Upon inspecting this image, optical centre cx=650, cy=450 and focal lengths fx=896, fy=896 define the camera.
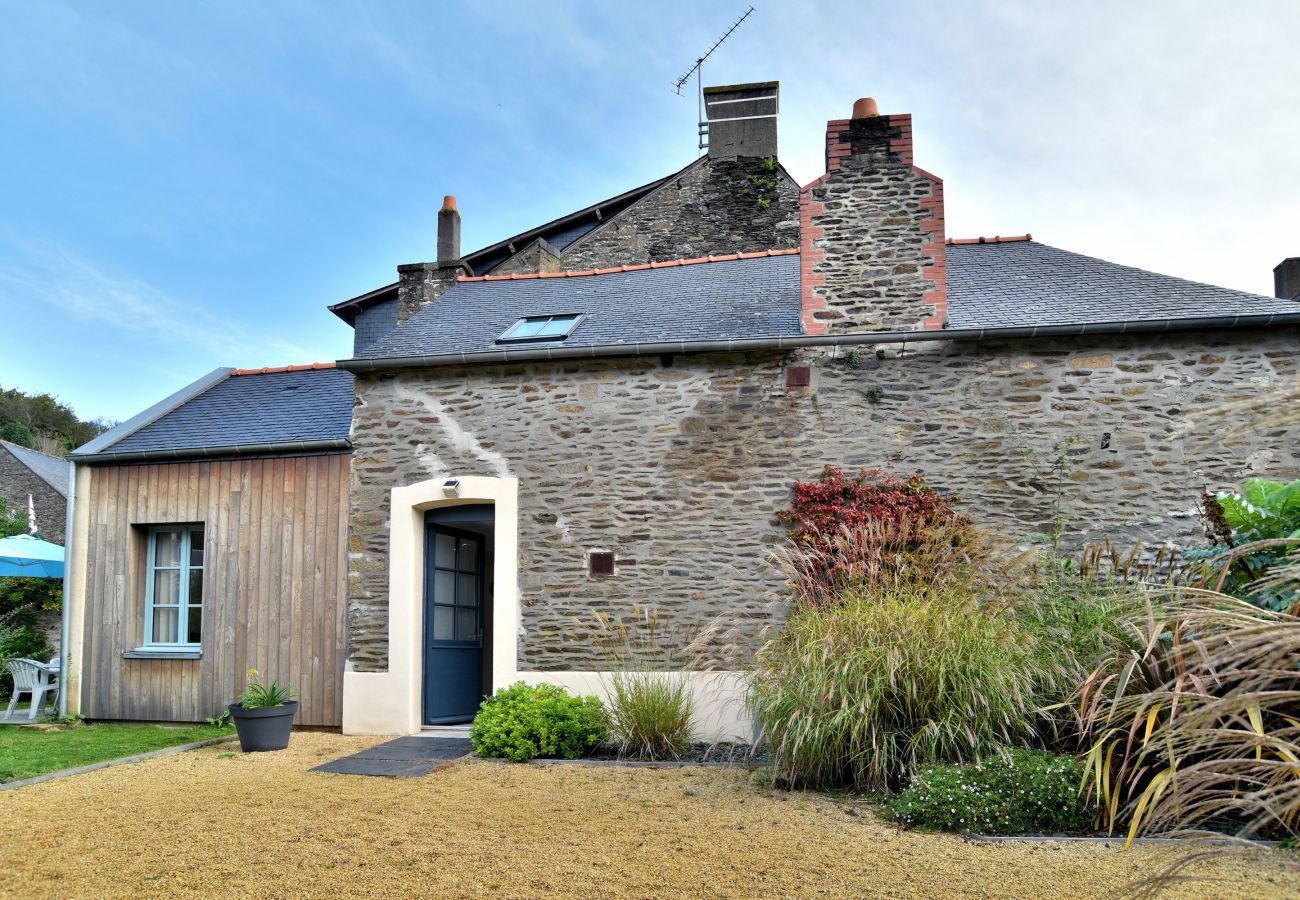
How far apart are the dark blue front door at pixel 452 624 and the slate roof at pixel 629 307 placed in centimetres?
195

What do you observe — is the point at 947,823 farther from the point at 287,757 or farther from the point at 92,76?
the point at 92,76

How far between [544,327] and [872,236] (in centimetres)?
320

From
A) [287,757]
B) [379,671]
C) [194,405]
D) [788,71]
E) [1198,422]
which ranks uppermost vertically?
[788,71]

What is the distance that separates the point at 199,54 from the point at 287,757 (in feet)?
21.4

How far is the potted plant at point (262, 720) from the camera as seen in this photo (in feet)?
23.0

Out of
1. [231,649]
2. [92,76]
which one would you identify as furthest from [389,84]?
[231,649]

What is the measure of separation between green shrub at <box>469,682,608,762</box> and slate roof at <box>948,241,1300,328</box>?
4.41m

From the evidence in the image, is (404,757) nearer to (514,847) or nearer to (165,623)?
(514,847)

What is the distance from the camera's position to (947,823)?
4262mm

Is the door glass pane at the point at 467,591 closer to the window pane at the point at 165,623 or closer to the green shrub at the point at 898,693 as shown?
the window pane at the point at 165,623

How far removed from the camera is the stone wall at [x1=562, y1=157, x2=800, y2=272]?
13.8 m

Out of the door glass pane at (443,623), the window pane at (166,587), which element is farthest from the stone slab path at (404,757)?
the window pane at (166,587)

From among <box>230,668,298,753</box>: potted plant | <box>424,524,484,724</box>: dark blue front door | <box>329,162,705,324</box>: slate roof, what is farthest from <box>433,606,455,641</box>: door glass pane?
<box>329,162,705,324</box>: slate roof

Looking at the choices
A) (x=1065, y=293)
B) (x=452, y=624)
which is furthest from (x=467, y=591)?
(x=1065, y=293)
